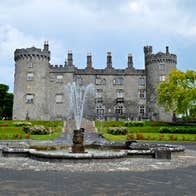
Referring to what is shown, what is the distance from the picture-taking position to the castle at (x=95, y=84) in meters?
60.9

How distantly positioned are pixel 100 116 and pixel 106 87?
6.64 metres

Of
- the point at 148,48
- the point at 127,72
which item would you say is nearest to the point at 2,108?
the point at 127,72

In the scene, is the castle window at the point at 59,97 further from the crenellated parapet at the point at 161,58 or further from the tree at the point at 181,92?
the tree at the point at 181,92

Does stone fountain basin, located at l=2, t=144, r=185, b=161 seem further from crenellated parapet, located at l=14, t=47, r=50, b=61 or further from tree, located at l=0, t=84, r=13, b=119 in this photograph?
tree, located at l=0, t=84, r=13, b=119

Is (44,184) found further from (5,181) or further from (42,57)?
(42,57)

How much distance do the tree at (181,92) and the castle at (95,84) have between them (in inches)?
408

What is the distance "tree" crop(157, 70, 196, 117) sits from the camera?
49.3 m

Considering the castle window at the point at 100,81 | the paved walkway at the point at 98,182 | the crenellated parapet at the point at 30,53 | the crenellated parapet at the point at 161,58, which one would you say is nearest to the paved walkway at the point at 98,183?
the paved walkway at the point at 98,182

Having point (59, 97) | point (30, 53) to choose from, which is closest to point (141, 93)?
point (59, 97)

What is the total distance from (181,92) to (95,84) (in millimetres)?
21569

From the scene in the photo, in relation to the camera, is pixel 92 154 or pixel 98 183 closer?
pixel 98 183

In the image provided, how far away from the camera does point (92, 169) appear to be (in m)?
12.7

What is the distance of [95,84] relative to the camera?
216 ft

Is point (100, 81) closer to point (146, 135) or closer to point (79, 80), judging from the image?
point (79, 80)
